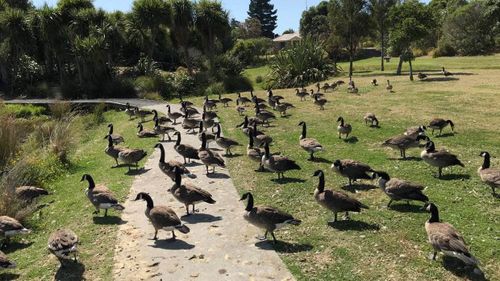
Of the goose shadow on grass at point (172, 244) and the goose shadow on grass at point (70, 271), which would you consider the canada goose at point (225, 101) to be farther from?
the goose shadow on grass at point (70, 271)

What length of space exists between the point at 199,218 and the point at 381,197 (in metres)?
5.21

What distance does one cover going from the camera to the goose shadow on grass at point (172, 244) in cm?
1120

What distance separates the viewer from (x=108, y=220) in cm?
1329

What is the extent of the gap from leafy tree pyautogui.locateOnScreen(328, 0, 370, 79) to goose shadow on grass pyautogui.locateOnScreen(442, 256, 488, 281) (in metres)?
47.0

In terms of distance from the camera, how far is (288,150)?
2052 cm

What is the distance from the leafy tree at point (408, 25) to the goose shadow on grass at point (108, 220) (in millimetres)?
35375

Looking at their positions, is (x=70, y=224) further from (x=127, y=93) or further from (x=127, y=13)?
(x=127, y=13)

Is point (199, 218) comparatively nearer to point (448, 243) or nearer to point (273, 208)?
point (273, 208)

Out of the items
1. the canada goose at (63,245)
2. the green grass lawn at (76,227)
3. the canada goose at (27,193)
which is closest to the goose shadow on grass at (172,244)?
the green grass lawn at (76,227)

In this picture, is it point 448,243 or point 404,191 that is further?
point 404,191

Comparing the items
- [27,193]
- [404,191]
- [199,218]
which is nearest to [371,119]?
[404,191]

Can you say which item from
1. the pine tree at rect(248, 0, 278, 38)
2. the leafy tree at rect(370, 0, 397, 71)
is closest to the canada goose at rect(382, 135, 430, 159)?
the leafy tree at rect(370, 0, 397, 71)

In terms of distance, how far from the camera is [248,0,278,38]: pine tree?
165375 mm

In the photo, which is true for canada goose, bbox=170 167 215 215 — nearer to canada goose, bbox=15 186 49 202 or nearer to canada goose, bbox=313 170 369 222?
canada goose, bbox=313 170 369 222
